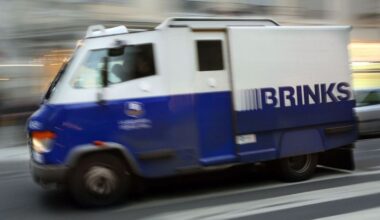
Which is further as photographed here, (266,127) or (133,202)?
(266,127)

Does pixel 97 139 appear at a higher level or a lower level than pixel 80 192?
higher

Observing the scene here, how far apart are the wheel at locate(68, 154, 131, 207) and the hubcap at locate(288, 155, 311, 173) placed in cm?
268

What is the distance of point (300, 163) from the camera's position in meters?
8.92

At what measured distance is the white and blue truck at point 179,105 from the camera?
7.25m

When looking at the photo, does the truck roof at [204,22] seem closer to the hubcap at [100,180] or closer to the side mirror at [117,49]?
the side mirror at [117,49]

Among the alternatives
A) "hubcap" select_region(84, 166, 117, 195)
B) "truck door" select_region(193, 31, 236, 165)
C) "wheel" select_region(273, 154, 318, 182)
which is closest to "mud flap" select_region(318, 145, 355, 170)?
"wheel" select_region(273, 154, 318, 182)

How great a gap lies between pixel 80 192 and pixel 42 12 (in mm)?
11387

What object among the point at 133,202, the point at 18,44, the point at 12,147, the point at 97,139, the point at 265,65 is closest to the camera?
the point at 97,139

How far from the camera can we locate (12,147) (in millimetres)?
15070

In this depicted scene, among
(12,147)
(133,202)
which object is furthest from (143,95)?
(12,147)

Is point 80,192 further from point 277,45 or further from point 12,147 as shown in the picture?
point 12,147

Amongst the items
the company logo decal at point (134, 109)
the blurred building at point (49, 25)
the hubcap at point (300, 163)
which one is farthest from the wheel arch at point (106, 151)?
the blurred building at point (49, 25)

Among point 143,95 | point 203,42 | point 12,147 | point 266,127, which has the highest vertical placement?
point 203,42

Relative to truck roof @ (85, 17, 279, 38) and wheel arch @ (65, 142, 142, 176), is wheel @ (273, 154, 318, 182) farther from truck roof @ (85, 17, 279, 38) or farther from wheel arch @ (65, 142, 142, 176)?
wheel arch @ (65, 142, 142, 176)
